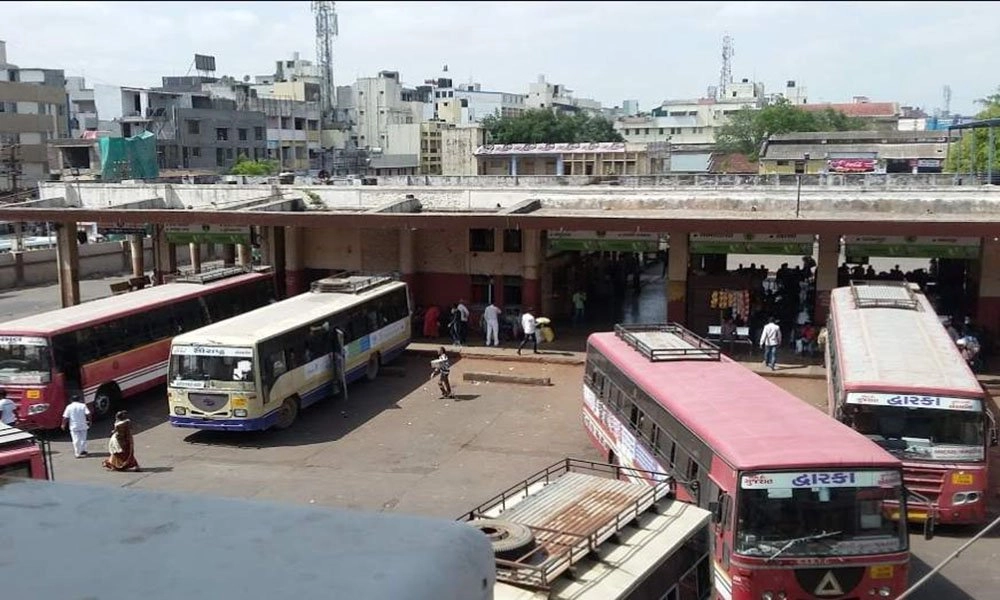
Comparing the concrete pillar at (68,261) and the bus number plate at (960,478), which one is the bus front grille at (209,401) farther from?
the concrete pillar at (68,261)

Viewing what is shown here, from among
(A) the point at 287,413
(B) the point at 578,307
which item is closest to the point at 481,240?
(B) the point at 578,307

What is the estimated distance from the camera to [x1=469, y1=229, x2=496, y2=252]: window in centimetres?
2709

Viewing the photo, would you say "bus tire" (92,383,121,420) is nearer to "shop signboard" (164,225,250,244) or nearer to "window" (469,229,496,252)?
"shop signboard" (164,225,250,244)

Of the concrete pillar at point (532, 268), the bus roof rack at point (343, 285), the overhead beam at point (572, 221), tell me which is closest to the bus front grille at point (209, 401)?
the bus roof rack at point (343, 285)

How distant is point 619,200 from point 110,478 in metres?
17.3

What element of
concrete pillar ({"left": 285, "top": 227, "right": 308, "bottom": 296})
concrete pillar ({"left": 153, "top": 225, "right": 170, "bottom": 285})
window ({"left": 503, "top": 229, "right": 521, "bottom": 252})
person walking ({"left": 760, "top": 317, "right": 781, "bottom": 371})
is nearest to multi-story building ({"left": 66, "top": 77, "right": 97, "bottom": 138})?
concrete pillar ({"left": 153, "top": 225, "right": 170, "bottom": 285})

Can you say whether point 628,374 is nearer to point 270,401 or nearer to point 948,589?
point 948,589

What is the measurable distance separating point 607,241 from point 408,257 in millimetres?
6117

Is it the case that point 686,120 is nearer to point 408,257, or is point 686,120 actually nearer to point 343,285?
point 408,257

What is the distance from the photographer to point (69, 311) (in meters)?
19.5

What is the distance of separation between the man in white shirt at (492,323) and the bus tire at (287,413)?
7368 mm

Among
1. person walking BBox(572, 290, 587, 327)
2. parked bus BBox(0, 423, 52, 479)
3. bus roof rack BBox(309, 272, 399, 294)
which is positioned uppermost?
bus roof rack BBox(309, 272, 399, 294)

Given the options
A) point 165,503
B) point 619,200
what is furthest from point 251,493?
point 619,200

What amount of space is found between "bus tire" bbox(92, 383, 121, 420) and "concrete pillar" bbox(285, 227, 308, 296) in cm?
959
